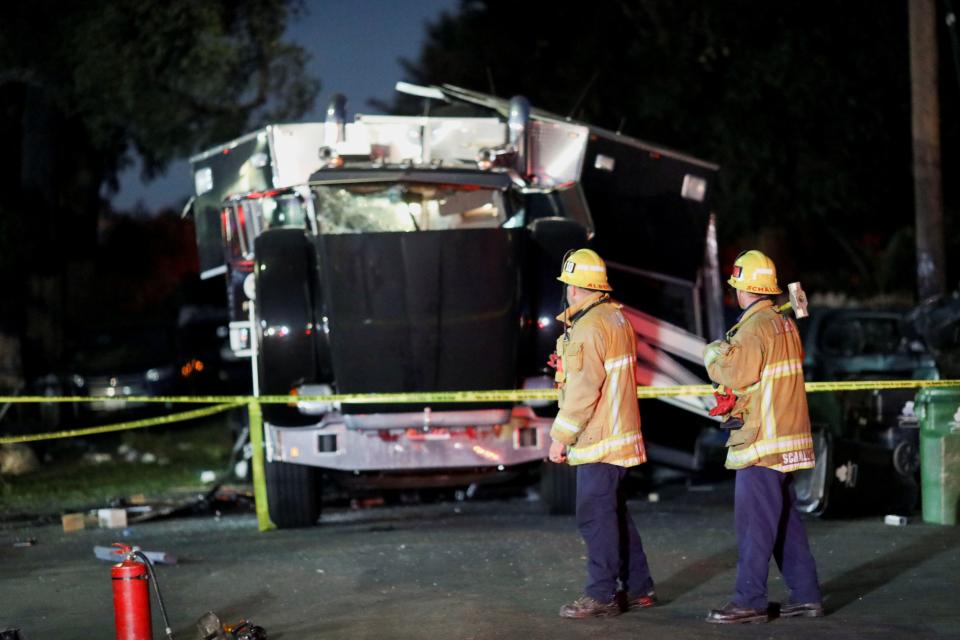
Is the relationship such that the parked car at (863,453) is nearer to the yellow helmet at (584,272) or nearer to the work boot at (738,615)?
the work boot at (738,615)

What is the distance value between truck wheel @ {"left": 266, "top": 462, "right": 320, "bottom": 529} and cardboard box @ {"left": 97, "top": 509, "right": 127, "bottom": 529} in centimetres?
126

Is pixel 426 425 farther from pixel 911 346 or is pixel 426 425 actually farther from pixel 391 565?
pixel 911 346

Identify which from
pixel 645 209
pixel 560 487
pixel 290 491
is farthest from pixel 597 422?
pixel 645 209

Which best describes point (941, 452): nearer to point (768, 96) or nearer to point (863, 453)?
point (863, 453)

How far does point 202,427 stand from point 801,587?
15124mm

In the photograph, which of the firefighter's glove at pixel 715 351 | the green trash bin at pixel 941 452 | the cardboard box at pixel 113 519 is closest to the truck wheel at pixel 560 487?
the green trash bin at pixel 941 452

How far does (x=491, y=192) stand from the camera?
1105 cm

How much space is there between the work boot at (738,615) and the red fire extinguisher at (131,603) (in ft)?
8.77

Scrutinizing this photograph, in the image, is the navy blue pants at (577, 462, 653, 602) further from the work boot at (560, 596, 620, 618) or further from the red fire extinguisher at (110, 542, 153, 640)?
the red fire extinguisher at (110, 542, 153, 640)

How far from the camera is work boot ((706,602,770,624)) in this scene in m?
7.27

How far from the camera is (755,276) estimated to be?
7367mm

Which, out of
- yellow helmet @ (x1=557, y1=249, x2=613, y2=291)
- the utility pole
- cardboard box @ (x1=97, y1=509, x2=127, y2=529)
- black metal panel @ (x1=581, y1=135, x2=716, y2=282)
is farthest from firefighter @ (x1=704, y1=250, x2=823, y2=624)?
the utility pole

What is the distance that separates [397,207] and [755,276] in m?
4.03

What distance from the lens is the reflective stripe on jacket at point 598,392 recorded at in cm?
745
